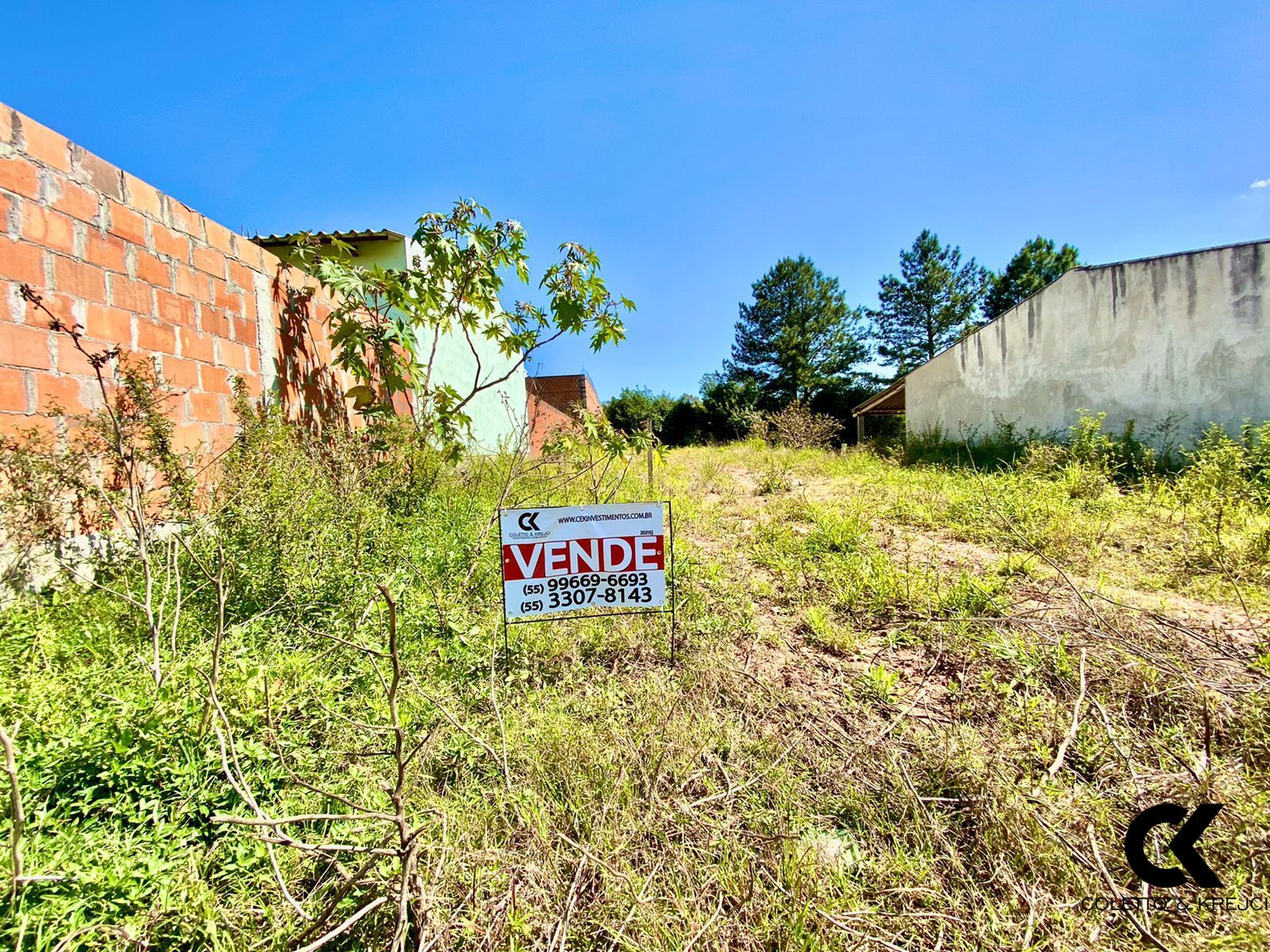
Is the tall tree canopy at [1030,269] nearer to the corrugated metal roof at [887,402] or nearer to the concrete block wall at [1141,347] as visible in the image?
the corrugated metal roof at [887,402]

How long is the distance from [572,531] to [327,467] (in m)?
2.16

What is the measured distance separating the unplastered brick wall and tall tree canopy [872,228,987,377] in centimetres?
3183

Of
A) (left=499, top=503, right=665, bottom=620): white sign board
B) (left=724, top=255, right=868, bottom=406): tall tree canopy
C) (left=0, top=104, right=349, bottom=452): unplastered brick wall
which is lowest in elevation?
(left=499, top=503, right=665, bottom=620): white sign board

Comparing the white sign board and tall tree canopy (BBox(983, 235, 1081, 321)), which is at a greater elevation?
tall tree canopy (BBox(983, 235, 1081, 321))

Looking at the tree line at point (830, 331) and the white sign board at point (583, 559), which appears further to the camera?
the tree line at point (830, 331)

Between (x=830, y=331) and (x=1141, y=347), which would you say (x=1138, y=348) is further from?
(x=830, y=331)

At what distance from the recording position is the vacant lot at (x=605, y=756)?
106cm

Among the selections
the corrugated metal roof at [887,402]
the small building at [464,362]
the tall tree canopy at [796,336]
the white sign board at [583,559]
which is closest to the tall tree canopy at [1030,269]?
the tall tree canopy at [796,336]

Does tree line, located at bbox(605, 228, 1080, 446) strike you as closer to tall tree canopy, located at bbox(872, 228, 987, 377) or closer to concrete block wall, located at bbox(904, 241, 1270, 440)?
tall tree canopy, located at bbox(872, 228, 987, 377)

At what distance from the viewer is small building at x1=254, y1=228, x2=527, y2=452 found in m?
6.43

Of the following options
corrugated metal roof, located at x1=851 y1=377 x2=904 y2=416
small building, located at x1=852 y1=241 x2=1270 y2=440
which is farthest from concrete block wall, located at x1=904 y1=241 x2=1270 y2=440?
corrugated metal roof, located at x1=851 y1=377 x2=904 y2=416

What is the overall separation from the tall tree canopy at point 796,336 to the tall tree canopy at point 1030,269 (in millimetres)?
7903

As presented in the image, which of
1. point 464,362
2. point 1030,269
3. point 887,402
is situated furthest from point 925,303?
point 464,362

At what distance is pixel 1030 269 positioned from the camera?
25875mm
